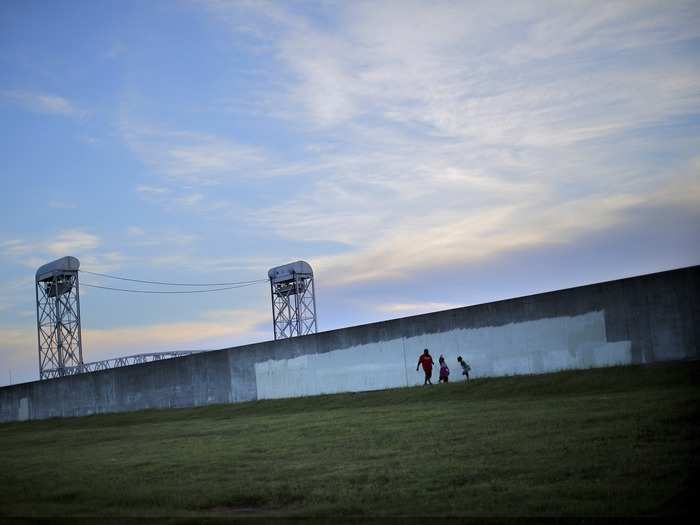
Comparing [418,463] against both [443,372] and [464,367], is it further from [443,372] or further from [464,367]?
[443,372]

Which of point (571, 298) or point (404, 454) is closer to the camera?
point (404, 454)

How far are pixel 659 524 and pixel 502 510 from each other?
1.67 m

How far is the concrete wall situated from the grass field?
1963mm

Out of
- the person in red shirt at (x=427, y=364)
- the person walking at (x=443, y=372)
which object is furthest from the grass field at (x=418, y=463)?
the person in red shirt at (x=427, y=364)

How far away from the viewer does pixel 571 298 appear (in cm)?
2583

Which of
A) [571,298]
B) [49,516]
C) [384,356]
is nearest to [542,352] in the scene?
[571,298]

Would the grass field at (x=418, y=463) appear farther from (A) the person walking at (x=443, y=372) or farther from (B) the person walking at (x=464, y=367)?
(A) the person walking at (x=443, y=372)

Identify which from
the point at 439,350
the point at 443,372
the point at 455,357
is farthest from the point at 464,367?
the point at 439,350

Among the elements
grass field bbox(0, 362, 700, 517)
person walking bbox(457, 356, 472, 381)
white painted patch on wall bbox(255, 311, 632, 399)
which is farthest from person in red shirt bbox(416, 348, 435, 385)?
grass field bbox(0, 362, 700, 517)

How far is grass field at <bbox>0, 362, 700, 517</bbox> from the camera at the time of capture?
9102 millimetres

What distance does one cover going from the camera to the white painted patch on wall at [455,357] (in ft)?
83.3

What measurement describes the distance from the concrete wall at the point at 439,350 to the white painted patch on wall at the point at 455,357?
39 mm

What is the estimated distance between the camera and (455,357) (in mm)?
29125

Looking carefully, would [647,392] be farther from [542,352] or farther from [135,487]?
[135,487]
